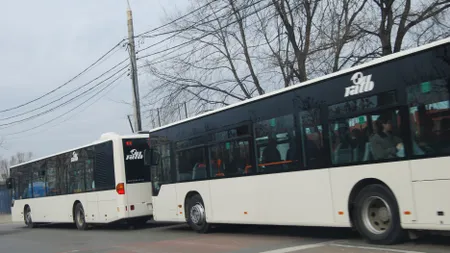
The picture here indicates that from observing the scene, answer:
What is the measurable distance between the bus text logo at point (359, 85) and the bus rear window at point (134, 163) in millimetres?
9016

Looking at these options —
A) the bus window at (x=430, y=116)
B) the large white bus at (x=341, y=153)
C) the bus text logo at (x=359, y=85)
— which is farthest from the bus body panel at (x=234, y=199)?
the bus window at (x=430, y=116)

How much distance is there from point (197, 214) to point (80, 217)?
691 cm

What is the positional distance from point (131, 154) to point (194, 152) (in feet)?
12.3

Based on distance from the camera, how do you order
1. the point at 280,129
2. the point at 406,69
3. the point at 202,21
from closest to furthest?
the point at 406,69 → the point at 280,129 → the point at 202,21

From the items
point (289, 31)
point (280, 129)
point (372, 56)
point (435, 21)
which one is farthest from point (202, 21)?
point (280, 129)

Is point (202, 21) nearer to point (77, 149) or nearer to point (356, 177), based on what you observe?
point (77, 149)

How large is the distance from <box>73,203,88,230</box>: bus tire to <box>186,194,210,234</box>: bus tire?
5974 millimetres

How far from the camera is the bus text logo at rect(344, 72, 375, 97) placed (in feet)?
29.1

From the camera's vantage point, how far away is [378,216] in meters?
8.91

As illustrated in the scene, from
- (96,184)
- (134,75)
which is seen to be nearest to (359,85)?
(96,184)

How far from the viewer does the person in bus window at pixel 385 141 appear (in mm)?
8422

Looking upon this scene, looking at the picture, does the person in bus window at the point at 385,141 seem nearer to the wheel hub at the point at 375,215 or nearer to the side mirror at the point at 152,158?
the wheel hub at the point at 375,215

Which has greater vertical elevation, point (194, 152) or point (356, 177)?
point (194, 152)

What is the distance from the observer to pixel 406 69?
27.2 feet
